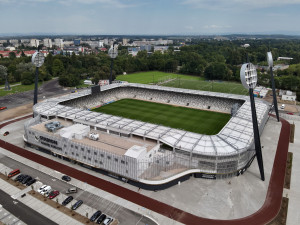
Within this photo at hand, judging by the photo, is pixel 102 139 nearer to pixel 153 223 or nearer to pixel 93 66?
pixel 153 223

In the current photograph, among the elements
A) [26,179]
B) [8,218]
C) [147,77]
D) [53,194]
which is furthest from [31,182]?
[147,77]

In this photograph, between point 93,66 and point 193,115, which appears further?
point 93,66

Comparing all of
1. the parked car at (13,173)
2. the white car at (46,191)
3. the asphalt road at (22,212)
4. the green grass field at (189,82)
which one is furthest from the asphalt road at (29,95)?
the white car at (46,191)

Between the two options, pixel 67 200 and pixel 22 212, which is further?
pixel 67 200

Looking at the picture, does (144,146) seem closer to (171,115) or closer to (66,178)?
(66,178)

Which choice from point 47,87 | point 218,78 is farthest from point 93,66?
point 218,78

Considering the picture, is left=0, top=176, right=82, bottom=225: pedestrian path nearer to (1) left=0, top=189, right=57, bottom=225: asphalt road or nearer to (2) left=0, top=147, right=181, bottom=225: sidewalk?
(1) left=0, top=189, right=57, bottom=225: asphalt road
